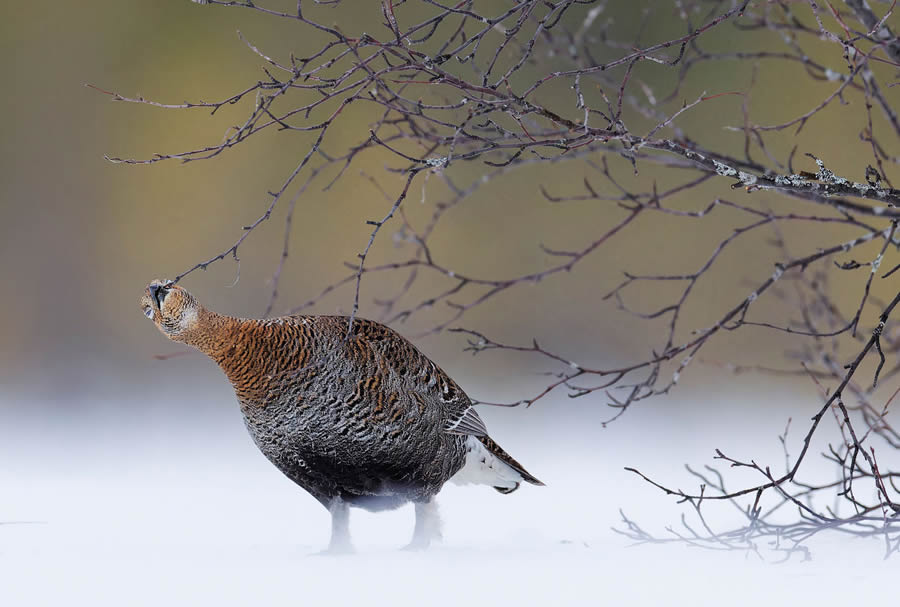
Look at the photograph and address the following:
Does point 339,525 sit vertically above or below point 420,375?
below

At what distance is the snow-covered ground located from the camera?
71.5 inches

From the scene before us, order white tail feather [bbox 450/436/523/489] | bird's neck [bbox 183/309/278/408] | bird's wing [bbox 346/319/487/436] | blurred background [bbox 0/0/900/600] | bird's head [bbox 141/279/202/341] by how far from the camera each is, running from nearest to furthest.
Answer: bird's head [bbox 141/279/202/341] < bird's neck [bbox 183/309/278/408] < bird's wing [bbox 346/319/487/436] < white tail feather [bbox 450/436/523/489] < blurred background [bbox 0/0/900/600]

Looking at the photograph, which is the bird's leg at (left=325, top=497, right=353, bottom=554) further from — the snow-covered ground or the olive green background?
the olive green background

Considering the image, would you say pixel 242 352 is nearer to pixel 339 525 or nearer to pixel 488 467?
pixel 339 525

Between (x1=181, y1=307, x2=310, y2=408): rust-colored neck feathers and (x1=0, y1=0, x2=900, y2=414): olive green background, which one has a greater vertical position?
(x1=0, y1=0, x2=900, y2=414): olive green background

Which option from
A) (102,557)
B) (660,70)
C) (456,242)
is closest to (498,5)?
(660,70)

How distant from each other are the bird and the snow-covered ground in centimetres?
17

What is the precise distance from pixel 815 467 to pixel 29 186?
209 inches

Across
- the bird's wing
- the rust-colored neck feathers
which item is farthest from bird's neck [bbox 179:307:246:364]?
the bird's wing

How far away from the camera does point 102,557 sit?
222 cm

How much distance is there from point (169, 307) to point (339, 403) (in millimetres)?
450

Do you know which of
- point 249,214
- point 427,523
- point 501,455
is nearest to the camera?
point 427,523

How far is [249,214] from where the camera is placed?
6.25 metres

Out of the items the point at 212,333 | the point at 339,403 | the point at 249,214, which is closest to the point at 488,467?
the point at 339,403
